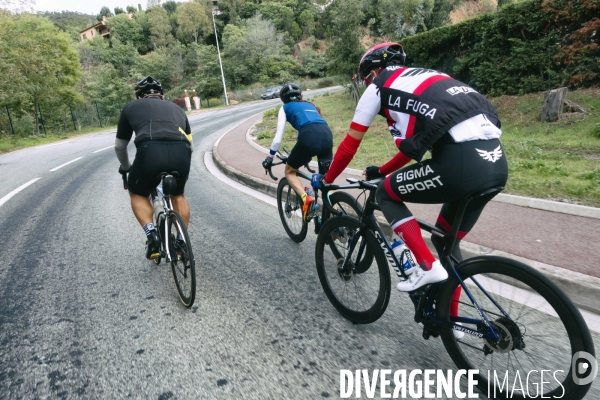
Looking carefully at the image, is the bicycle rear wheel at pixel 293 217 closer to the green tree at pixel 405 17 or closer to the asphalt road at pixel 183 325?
A: the asphalt road at pixel 183 325

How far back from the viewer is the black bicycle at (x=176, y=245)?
3047mm

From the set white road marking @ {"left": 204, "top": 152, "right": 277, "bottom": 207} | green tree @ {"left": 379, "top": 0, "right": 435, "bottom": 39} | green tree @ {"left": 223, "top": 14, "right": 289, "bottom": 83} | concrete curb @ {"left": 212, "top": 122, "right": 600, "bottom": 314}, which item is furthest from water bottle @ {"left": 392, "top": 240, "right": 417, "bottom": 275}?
green tree @ {"left": 223, "top": 14, "right": 289, "bottom": 83}

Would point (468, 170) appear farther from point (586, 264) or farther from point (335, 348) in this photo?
point (586, 264)

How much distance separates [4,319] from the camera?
3.03m

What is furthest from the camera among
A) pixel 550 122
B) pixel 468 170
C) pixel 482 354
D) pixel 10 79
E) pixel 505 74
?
pixel 10 79

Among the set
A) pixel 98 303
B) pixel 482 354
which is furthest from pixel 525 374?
pixel 98 303

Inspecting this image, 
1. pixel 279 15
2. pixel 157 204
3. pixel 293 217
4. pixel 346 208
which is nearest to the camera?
pixel 346 208

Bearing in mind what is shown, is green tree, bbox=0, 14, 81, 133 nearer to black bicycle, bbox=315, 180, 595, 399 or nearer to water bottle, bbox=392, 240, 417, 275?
water bottle, bbox=392, 240, 417, 275

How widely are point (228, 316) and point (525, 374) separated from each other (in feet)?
6.79

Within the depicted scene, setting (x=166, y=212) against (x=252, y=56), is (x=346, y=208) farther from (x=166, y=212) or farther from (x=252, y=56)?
(x=252, y=56)

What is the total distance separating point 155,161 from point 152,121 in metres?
0.36

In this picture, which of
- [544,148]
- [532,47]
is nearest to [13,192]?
[544,148]

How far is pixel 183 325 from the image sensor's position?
9.39ft

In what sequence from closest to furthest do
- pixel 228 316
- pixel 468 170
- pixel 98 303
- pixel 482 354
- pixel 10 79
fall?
pixel 468 170 < pixel 482 354 < pixel 228 316 < pixel 98 303 < pixel 10 79
